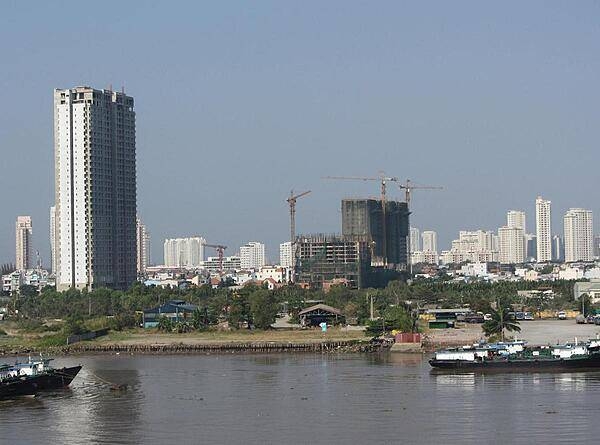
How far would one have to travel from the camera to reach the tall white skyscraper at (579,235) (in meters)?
170

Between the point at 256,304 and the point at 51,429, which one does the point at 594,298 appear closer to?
the point at 256,304

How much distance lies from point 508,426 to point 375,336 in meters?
21.8

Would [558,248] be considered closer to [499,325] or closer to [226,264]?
[226,264]

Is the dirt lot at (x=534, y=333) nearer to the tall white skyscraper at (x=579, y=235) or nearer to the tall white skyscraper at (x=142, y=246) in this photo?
the tall white skyscraper at (x=142, y=246)

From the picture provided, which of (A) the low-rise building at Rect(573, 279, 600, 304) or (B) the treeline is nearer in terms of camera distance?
(B) the treeline

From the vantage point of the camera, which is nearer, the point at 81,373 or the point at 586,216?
the point at 81,373

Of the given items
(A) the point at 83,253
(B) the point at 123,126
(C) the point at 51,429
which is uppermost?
(B) the point at 123,126

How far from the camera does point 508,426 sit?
76.0ft

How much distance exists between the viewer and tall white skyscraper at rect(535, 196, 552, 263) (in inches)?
6767

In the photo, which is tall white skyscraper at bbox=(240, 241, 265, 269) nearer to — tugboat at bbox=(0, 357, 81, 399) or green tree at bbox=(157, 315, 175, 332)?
green tree at bbox=(157, 315, 175, 332)

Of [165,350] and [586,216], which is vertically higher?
[586,216]

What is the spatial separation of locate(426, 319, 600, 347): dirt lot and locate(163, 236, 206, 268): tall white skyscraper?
142m

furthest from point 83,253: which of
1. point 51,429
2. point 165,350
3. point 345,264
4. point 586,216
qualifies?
point 586,216

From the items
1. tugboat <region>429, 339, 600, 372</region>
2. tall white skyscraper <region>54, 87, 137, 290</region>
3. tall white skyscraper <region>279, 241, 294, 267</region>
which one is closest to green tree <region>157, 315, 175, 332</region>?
tugboat <region>429, 339, 600, 372</region>
